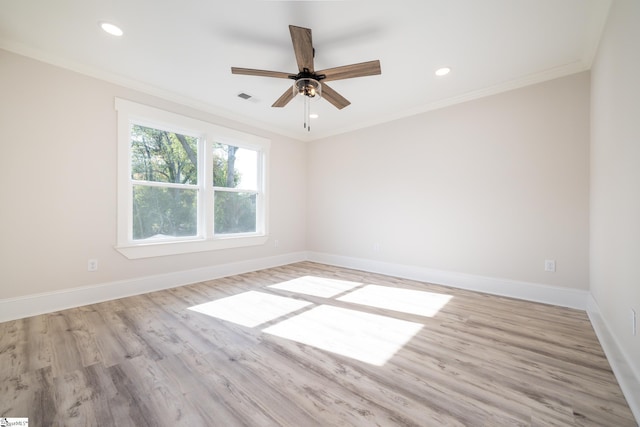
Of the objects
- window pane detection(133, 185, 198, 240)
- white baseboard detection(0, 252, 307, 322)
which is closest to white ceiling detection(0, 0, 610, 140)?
window pane detection(133, 185, 198, 240)

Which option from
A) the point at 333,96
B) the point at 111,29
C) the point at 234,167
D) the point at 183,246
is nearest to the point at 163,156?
the point at 234,167

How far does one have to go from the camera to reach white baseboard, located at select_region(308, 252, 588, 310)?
9.11 feet

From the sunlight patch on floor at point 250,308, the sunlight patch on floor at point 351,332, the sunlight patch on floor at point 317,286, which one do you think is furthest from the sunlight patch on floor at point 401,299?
the sunlight patch on floor at point 250,308

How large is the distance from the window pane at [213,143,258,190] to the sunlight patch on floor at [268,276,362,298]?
188cm

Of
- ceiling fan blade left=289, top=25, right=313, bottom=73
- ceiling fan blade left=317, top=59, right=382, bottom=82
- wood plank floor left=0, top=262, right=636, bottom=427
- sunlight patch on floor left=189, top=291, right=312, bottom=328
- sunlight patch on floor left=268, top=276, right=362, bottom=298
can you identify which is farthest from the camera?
sunlight patch on floor left=268, top=276, right=362, bottom=298

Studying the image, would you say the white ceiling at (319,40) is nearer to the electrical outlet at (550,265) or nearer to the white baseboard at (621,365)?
the electrical outlet at (550,265)

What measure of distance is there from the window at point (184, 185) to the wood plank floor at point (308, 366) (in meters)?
0.97

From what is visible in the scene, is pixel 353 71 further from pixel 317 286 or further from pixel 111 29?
pixel 317 286

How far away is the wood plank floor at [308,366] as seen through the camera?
4.26 feet

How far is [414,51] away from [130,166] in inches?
138

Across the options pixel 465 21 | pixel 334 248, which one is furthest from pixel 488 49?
pixel 334 248

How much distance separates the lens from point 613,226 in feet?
5.98

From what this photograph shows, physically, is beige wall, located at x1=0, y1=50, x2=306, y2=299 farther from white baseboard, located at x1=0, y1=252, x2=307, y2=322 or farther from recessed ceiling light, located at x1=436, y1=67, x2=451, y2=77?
recessed ceiling light, located at x1=436, y1=67, x2=451, y2=77

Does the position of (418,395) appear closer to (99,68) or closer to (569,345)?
(569,345)
